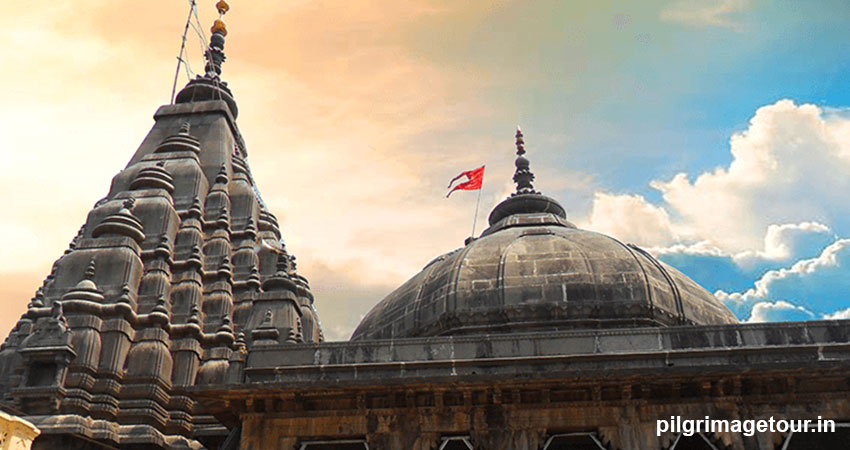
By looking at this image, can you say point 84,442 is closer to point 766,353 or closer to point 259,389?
point 259,389

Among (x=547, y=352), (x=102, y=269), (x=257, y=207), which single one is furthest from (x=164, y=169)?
(x=547, y=352)

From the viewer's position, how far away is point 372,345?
18297 millimetres

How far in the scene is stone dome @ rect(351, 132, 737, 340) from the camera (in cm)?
2298

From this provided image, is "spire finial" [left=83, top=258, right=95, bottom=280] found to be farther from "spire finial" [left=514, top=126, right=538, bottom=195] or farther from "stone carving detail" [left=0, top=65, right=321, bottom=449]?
"spire finial" [left=514, top=126, right=538, bottom=195]

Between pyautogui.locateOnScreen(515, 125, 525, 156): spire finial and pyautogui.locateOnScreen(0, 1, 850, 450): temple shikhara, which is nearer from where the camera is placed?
pyautogui.locateOnScreen(0, 1, 850, 450): temple shikhara

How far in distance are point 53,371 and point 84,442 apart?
7.74 feet

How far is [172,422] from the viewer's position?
25094mm

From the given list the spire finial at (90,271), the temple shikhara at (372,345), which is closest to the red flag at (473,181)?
the temple shikhara at (372,345)

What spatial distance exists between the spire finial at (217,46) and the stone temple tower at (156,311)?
858 cm

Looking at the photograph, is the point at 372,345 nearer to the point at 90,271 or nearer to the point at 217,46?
the point at 90,271

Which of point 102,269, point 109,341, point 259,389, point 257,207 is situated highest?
point 257,207

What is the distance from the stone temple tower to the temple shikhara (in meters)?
0.07

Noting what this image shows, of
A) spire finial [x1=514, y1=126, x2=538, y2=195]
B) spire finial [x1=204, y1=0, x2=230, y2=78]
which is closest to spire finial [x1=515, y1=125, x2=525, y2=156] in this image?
spire finial [x1=514, y1=126, x2=538, y2=195]

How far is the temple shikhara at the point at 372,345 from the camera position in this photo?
16375 millimetres
